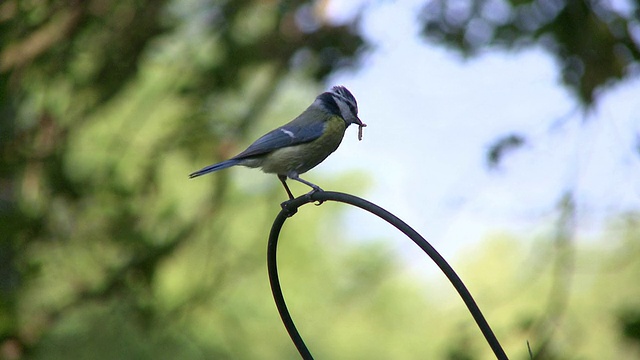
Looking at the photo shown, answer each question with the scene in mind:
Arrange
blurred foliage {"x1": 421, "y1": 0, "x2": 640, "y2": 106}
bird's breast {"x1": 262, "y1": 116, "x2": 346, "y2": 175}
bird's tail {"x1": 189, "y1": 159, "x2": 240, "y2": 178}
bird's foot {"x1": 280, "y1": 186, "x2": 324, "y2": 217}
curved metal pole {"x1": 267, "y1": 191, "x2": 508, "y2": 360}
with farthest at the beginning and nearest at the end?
blurred foliage {"x1": 421, "y1": 0, "x2": 640, "y2": 106} < bird's breast {"x1": 262, "y1": 116, "x2": 346, "y2": 175} < bird's tail {"x1": 189, "y1": 159, "x2": 240, "y2": 178} < bird's foot {"x1": 280, "y1": 186, "x2": 324, "y2": 217} < curved metal pole {"x1": 267, "y1": 191, "x2": 508, "y2": 360}

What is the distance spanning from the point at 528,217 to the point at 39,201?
2250mm

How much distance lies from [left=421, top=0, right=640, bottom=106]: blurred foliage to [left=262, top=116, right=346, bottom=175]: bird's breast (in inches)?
52.3

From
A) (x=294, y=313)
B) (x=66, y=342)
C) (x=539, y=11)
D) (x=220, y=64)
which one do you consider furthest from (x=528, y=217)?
(x=66, y=342)

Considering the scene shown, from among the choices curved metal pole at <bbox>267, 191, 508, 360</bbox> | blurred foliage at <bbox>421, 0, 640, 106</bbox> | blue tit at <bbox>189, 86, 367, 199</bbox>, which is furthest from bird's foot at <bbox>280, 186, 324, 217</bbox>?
blurred foliage at <bbox>421, 0, 640, 106</bbox>

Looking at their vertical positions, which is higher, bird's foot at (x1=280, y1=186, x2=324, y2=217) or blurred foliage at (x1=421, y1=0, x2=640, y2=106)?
blurred foliage at (x1=421, y1=0, x2=640, y2=106)

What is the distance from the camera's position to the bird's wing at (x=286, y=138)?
2.46m

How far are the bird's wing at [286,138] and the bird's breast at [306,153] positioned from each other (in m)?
0.01

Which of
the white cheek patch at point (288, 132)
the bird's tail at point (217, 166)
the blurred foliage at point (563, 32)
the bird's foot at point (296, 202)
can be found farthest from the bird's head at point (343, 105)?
the blurred foliage at point (563, 32)

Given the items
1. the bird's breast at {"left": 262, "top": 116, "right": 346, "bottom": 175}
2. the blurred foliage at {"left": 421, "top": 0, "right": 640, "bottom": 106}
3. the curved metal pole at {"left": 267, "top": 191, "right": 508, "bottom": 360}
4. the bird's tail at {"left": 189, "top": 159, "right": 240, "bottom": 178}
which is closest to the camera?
the curved metal pole at {"left": 267, "top": 191, "right": 508, "bottom": 360}

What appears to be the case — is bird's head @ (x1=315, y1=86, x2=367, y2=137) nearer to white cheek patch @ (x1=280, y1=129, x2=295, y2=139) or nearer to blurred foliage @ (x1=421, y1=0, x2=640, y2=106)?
white cheek patch @ (x1=280, y1=129, x2=295, y2=139)

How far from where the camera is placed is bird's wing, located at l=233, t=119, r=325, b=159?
2.46 m

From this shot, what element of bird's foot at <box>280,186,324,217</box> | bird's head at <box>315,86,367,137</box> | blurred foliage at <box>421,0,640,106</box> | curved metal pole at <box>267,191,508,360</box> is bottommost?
curved metal pole at <box>267,191,508,360</box>

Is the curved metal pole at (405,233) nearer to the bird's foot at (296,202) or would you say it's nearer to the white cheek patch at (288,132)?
the bird's foot at (296,202)

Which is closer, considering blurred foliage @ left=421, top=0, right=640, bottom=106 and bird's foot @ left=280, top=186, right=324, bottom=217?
bird's foot @ left=280, top=186, right=324, bottom=217
